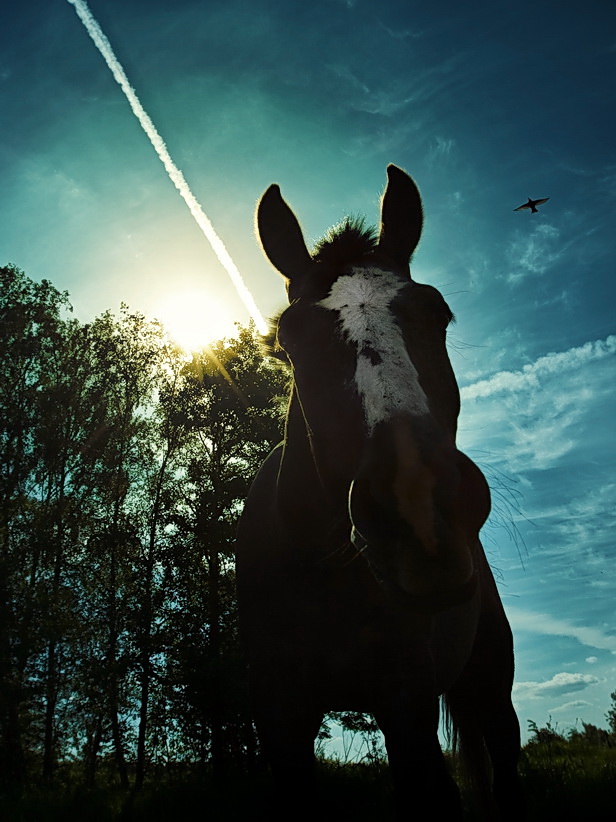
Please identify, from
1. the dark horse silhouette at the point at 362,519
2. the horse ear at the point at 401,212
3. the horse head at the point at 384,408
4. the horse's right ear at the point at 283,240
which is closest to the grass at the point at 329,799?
the dark horse silhouette at the point at 362,519

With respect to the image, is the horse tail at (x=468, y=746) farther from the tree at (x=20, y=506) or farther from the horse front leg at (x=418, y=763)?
the tree at (x=20, y=506)

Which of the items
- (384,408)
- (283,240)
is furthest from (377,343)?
(283,240)

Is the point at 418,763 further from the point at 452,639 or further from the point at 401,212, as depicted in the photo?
the point at 401,212

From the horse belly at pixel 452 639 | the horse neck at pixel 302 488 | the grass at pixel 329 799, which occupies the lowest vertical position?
the grass at pixel 329 799

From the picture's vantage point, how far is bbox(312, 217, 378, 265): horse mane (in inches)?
127

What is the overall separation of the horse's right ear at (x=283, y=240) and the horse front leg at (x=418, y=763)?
2.61 metres

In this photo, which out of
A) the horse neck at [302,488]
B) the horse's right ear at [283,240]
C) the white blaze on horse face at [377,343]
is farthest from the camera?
the horse's right ear at [283,240]

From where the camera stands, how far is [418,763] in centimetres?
251

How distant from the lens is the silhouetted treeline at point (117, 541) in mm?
12961

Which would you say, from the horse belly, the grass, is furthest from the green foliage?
the horse belly

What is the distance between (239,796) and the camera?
7.15 m

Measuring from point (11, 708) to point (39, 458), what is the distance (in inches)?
313

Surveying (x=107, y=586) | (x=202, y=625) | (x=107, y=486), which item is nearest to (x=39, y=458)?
(x=107, y=486)

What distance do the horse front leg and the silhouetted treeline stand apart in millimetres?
10581
